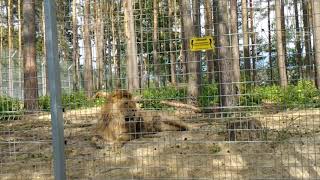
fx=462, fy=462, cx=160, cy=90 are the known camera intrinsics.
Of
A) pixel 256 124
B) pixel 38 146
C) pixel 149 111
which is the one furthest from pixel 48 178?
pixel 256 124

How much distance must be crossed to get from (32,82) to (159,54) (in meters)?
A: 2.44

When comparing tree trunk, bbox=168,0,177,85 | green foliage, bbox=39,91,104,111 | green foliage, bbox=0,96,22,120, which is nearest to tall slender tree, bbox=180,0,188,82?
tree trunk, bbox=168,0,177,85

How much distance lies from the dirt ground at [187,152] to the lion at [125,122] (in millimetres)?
142

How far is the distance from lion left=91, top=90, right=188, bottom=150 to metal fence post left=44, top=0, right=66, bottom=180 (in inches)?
66.4

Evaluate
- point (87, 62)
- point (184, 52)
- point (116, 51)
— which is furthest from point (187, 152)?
point (87, 62)

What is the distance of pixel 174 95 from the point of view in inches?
228

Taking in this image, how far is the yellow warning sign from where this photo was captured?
5.14 metres

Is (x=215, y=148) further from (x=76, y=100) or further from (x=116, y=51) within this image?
(x=76, y=100)

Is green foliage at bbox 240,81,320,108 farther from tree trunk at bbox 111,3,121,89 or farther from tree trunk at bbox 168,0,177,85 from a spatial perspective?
tree trunk at bbox 111,3,121,89

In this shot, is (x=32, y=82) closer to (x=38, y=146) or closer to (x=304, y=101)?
(x=38, y=146)

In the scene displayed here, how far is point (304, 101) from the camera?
20.7 ft

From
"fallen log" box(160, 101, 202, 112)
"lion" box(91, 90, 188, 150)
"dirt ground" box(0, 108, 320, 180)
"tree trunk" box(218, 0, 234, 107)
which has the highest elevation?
"tree trunk" box(218, 0, 234, 107)

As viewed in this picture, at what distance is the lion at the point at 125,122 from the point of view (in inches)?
277

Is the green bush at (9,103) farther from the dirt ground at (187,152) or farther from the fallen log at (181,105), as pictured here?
the fallen log at (181,105)
